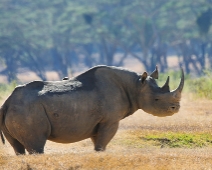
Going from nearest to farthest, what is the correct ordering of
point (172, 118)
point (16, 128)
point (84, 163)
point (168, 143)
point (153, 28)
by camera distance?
point (84, 163)
point (16, 128)
point (168, 143)
point (172, 118)
point (153, 28)

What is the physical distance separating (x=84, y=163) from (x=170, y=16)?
6555 cm

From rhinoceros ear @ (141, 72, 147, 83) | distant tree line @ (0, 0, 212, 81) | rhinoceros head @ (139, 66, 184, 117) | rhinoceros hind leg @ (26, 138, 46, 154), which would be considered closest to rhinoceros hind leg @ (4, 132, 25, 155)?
rhinoceros hind leg @ (26, 138, 46, 154)

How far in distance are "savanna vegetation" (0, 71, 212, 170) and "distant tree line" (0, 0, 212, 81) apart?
141 feet

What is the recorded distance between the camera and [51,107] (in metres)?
14.6

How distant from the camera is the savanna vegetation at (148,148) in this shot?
12617 mm

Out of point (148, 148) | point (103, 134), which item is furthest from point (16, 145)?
point (148, 148)

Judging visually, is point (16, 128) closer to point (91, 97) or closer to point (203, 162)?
point (91, 97)

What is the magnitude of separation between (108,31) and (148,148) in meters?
60.5

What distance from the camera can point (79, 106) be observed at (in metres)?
14.9

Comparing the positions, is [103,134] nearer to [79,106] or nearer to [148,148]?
[79,106]

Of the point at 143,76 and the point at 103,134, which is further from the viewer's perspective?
the point at 143,76

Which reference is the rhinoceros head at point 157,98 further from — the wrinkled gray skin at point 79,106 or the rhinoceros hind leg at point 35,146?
the rhinoceros hind leg at point 35,146

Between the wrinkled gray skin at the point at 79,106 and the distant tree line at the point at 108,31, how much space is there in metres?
55.6

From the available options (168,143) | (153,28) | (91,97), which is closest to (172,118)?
(168,143)
